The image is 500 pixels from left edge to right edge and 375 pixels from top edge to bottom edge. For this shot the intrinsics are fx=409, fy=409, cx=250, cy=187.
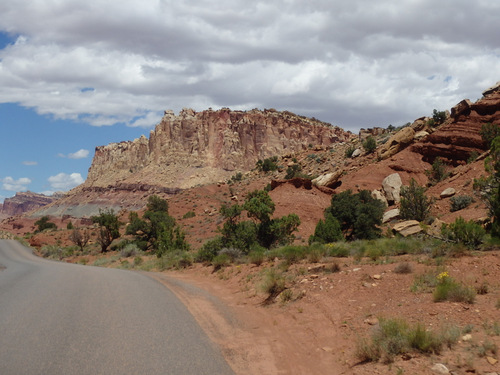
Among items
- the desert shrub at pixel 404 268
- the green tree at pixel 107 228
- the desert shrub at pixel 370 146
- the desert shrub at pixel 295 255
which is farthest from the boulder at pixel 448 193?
the green tree at pixel 107 228

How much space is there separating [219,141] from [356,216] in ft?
345

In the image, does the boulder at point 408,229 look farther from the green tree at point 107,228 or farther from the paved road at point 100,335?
the green tree at point 107,228

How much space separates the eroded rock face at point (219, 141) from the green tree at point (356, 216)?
300ft

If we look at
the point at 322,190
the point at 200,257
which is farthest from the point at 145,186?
the point at 200,257

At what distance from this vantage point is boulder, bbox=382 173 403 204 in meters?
37.2

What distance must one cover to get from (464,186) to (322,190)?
1416cm

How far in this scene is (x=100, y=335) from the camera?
23.3ft

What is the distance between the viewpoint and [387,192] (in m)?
38.1

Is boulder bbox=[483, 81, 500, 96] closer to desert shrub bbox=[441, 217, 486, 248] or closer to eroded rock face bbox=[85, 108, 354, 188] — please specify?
desert shrub bbox=[441, 217, 486, 248]

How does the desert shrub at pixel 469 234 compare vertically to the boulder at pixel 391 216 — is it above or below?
above

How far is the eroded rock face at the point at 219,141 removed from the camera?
12400 cm

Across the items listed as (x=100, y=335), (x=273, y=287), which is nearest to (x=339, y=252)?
(x=273, y=287)

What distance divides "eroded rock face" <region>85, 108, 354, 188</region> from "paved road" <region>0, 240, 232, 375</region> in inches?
4260

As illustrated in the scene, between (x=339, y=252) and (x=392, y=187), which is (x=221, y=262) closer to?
(x=339, y=252)
